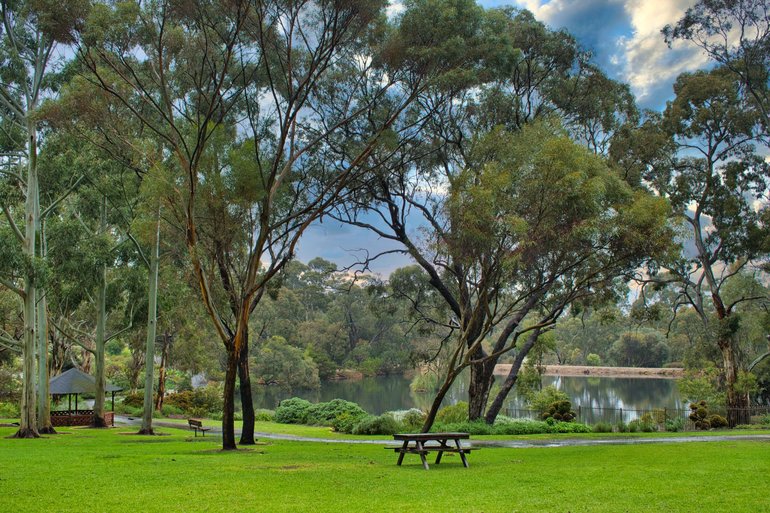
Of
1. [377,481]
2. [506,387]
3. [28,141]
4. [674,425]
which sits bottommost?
[674,425]

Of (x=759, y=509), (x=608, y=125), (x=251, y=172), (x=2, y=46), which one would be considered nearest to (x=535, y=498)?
(x=759, y=509)

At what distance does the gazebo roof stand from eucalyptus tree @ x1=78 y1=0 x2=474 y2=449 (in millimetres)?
9984

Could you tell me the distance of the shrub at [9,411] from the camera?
28.6 metres

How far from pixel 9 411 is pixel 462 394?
33106 millimetres

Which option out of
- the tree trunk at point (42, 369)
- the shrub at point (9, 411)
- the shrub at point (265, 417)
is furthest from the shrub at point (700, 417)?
the shrub at point (9, 411)

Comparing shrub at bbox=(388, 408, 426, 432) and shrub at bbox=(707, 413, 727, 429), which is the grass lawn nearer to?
shrub at bbox=(388, 408, 426, 432)

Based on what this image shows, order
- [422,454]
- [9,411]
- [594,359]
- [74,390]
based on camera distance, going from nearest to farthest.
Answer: [422,454] < [74,390] < [9,411] < [594,359]

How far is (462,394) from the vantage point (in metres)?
52.6

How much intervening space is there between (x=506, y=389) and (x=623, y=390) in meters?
38.9

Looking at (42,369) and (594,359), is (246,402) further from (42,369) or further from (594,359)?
(594,359)

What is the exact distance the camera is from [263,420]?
102ft

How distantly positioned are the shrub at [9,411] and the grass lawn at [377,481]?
56.1ft

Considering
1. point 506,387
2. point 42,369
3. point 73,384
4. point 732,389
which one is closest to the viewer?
point 42,369

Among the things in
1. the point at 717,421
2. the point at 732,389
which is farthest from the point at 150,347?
the point at 732,389
